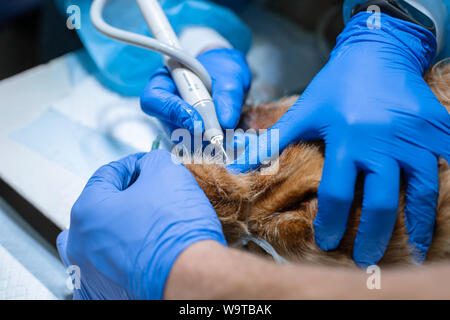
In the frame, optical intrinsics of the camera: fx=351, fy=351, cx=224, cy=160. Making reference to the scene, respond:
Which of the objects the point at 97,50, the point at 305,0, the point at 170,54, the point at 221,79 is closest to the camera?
the point at 170,54

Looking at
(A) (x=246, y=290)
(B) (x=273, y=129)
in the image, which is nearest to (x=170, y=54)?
(B) (x=273, y=129)

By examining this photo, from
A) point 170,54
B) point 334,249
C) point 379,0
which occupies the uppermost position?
point 379,0

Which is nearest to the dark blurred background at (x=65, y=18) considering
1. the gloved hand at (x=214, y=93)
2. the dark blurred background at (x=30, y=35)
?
the dark blurred background at (x=30, y=35)

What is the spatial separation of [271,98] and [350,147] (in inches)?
22.6

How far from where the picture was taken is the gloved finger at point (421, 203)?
23.0 inches

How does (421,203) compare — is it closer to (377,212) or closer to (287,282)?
(377,212)

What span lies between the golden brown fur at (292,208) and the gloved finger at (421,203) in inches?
0.6

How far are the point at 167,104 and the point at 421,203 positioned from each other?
546 millimetres

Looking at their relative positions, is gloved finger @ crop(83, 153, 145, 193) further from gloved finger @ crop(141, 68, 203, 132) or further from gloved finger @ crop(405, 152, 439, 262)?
gloved finger @ crop(405, 152, 439, 262)

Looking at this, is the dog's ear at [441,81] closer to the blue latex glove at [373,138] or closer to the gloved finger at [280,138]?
the blue latex glove at [373,138]

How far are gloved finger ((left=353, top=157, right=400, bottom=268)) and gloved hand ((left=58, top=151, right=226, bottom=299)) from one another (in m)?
0.24

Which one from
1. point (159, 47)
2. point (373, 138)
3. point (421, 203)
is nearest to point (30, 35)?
point (159, 47)
